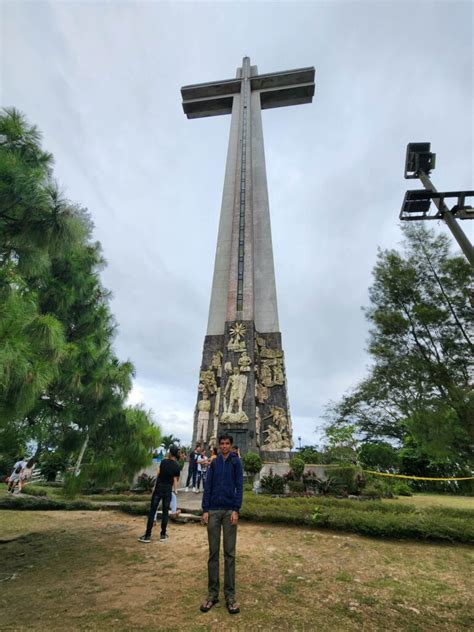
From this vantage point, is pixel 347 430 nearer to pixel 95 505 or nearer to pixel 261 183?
pixel 95 505

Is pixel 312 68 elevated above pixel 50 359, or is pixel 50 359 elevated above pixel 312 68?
pixel 312 68

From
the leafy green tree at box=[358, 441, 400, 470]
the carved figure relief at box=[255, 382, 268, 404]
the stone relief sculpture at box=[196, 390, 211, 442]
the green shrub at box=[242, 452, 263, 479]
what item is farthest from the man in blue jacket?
the leafy green tree at box=[358, 441, 400, 470]

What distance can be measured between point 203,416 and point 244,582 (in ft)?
42.2

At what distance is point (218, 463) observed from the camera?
3.45 metres

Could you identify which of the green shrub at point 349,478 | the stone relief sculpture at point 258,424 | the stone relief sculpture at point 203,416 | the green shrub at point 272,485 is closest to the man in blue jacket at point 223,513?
the green shrub at point 272,485

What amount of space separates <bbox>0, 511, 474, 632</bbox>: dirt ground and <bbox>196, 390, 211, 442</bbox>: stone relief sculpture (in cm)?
1004

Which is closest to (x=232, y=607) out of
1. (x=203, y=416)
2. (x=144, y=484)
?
(x=144, y=484)

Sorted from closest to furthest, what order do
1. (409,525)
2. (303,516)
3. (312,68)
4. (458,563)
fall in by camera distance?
(458,563) < (409,525) < (303,516) < (312,68)

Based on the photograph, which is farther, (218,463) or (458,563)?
(458,563)

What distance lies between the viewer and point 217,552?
3064mm

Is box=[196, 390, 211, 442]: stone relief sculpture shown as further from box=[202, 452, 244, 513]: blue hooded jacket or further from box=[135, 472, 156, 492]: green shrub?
box=[202, 452, 244, 513]: blue hooded jacket

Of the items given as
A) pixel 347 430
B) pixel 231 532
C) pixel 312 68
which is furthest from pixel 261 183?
pixel 231 532

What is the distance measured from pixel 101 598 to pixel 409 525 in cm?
468

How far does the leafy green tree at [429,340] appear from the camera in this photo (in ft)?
28.7
